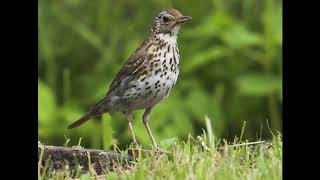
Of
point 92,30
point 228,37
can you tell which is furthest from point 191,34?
point 92,30

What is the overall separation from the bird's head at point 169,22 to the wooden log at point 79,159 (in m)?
1.20

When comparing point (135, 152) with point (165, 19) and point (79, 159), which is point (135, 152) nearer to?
point (79, 159)

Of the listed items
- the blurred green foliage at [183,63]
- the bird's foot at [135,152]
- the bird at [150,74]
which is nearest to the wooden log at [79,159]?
the bird's foot at [135,152]

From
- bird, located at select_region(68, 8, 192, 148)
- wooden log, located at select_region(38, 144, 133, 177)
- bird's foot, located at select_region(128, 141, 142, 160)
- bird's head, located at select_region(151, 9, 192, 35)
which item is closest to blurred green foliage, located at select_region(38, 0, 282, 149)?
bird, located at select_region(68, 8, 192, 148)

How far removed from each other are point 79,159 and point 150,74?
100 cm

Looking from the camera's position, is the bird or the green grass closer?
the green grass

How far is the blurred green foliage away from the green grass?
2466 mm

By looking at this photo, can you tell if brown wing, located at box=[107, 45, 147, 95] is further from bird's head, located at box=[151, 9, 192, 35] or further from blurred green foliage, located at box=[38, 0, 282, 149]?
blurred green foliage, located at box=[38, 0, 282, 149]

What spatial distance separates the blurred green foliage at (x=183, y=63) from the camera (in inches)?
355

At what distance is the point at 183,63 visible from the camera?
9273 mm

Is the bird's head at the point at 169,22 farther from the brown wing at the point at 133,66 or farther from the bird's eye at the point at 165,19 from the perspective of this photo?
the brown wing at the point at 133,66

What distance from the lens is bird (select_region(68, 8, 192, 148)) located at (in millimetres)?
6934

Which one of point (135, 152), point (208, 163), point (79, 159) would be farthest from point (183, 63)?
point (208, 163)
